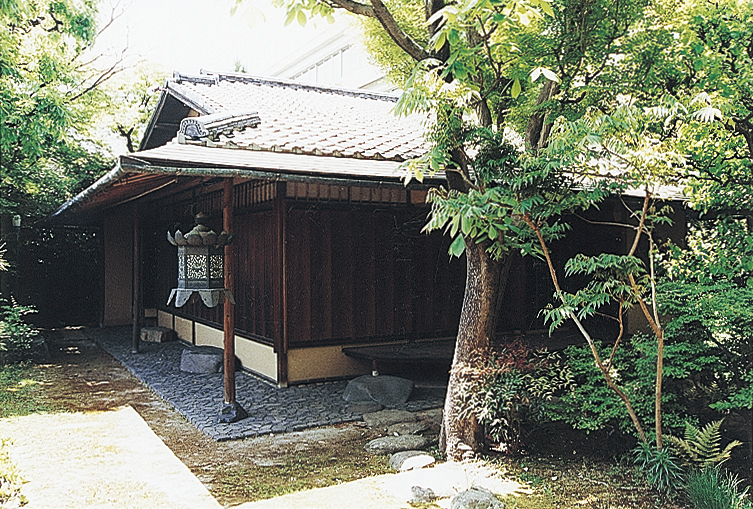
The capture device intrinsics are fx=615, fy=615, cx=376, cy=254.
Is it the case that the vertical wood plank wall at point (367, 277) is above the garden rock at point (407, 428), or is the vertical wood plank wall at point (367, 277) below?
above

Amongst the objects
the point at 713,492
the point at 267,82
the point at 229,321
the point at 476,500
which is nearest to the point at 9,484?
the point at 229,321

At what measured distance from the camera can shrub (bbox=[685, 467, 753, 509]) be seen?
13.5 ft

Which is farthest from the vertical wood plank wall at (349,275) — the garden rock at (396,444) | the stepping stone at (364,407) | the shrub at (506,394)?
the shrub at (506,394)

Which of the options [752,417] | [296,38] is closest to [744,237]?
[752,417]

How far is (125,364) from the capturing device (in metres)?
10.1

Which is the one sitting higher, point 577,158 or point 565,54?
point 565,54

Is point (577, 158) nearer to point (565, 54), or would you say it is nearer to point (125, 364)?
point (565, 54)

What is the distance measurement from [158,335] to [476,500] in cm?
918

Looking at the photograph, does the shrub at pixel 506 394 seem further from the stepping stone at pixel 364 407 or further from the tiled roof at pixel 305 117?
the tiled roof at pixel 305 117

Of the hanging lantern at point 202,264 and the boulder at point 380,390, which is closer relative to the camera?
the hanging lantern at point 202,264

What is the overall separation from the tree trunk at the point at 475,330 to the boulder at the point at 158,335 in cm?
813

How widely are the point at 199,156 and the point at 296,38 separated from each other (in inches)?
1001

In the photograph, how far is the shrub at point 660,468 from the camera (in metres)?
4.61

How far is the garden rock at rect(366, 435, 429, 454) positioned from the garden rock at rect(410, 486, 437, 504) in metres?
0.98
